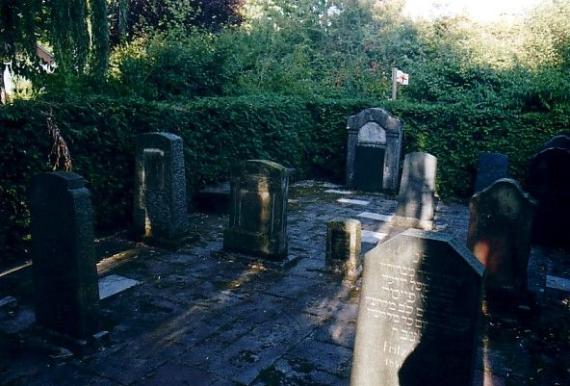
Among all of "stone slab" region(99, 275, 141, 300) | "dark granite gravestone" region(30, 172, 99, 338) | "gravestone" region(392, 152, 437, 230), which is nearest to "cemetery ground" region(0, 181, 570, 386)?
"stone slab" region(99, 275, 141, 300)

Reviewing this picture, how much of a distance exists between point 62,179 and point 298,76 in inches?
598

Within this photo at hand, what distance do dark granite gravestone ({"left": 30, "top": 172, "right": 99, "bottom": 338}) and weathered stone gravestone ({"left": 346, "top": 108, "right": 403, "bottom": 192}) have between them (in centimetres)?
957

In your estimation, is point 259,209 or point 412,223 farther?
point 412,223

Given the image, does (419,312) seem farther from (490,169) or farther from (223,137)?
(490,169)

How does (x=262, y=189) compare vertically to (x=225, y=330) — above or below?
above

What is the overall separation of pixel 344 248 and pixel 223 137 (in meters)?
5.04

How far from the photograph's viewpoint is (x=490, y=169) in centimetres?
1087

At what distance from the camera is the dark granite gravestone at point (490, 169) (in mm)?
10719

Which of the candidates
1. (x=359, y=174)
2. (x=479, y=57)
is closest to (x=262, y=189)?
(x=359, y=174)

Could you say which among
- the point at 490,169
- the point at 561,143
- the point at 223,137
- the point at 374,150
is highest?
the point at 561,143

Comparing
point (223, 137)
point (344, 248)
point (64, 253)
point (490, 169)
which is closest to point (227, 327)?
point (64, 253)

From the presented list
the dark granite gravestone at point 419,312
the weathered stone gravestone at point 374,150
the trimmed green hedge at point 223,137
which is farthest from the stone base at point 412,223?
the dark granite gravestone at point 419,312

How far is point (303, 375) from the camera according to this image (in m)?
4.16

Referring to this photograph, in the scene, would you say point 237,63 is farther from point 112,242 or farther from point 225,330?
point 225,330
